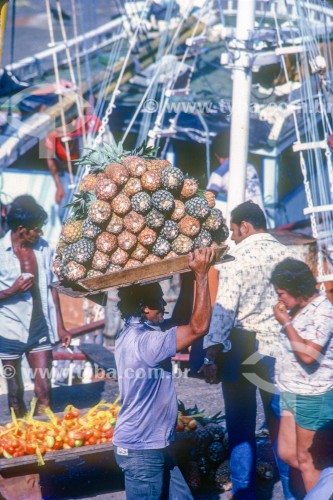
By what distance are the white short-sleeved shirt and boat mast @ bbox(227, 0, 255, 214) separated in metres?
2.74

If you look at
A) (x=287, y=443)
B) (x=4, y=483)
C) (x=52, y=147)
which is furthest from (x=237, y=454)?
(x=52, y=147)

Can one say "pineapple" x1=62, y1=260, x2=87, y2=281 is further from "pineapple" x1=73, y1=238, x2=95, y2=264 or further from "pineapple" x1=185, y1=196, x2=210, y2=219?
"pineapple" x1=185, y1=196, x2=210, y2=219

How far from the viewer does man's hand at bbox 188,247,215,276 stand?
4.04 meters

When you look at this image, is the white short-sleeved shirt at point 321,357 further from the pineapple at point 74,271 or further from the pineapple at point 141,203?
the pineapple at point 74,271

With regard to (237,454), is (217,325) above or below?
above

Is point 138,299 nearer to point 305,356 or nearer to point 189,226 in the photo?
point 189,226

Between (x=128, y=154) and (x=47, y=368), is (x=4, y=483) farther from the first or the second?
(x=128, y=154)

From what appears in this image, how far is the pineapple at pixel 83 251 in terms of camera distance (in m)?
4.12

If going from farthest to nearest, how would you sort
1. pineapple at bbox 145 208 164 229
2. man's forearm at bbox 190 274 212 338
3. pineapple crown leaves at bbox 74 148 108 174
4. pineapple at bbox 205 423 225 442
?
pineapple at bbox 205 423 225 442 → pineapple crown leaves at bbox 74 148 108 174 → pineapple at bbox 145 208 164 229 → man's forearm at bbox 190 274 212 338

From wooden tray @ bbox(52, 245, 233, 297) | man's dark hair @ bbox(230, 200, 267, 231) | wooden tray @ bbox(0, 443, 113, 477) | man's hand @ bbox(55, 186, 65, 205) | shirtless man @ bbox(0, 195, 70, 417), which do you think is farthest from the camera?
man's hand @ bbox(55, 186, 65, 205)

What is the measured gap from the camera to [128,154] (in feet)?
15.2

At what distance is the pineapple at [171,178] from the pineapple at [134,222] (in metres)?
0.26

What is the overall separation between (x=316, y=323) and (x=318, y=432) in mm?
728

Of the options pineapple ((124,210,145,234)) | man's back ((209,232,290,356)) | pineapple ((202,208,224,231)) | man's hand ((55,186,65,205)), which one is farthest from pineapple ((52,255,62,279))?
man's hand ((55,186,65,205))
